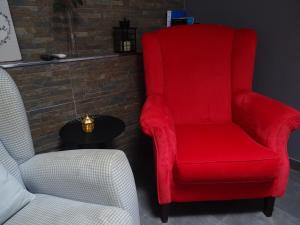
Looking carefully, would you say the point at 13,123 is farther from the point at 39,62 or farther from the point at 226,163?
the point at 226,163

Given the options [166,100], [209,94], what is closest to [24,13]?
[166,100]

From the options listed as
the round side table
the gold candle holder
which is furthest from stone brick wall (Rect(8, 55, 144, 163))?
the gold candle holder

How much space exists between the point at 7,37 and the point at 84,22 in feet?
1.58

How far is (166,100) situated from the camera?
1616 mm

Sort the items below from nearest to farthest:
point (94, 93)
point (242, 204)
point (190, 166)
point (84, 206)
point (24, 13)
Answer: point (84, 206) → point (190, 166) → point (24, 13) → point (242, 204) → point (94, 93)

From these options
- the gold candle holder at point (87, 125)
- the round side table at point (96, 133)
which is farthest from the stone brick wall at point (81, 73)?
the gold candle holder at point (87, 125)

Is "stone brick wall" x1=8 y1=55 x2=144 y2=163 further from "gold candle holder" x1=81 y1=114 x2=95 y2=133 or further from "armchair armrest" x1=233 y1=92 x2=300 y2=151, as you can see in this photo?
"armchair armrest" x1=233 y1=92 x2=300 y2=151

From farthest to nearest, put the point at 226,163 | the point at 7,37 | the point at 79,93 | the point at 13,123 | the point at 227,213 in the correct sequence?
the point at 79,93
the point at 227,213
the point at 7,37
the point at 226,163
the point at 13,123

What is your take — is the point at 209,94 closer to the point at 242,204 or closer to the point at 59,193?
the point at 242,204

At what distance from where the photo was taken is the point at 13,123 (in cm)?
93

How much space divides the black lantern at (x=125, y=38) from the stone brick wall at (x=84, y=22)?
6 centimetres

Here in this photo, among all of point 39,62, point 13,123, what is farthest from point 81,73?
point 13,123

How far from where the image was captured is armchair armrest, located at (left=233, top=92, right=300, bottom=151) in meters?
1.18

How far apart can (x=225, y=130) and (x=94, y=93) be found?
82 centimetres
